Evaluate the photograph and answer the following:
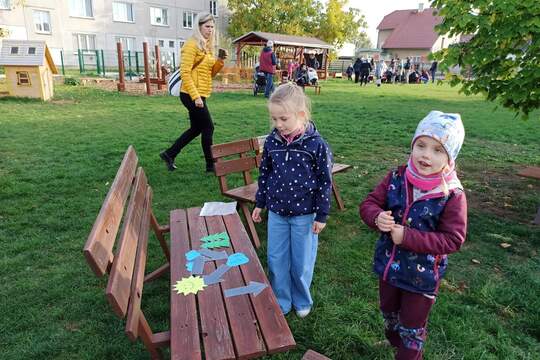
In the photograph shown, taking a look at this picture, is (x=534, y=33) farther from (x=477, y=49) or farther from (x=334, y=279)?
(x=334, y=279)

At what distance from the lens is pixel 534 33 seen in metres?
3.94

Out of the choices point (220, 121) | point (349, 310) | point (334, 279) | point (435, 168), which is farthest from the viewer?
point (220, 121)

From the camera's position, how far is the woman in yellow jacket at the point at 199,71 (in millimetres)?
→ 5160

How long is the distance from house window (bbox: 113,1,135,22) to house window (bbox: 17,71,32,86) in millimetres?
23888

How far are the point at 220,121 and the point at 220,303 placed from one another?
8085 millimetres

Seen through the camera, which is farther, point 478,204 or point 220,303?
point 478,204

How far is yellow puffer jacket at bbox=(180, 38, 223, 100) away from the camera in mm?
5156

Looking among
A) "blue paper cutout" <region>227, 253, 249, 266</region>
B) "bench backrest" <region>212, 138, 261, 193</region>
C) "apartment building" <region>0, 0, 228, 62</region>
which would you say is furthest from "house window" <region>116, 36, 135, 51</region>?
"blue paper cutout" <region>227, 253, 249, 266</region>

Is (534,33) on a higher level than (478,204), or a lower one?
higher

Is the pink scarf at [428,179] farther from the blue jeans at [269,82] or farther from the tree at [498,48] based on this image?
the blue jeans at [269,82]

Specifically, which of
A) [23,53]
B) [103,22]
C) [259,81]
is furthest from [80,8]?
[259,81]

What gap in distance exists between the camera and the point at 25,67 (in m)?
11.8

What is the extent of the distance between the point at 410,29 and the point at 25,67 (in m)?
51.5

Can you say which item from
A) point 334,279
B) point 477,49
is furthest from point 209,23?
point 334,279
